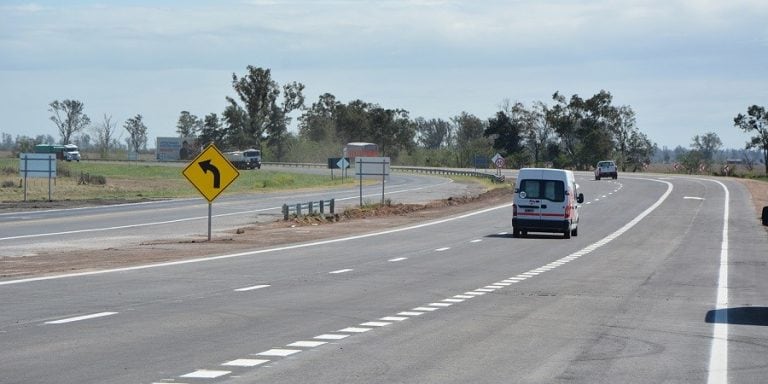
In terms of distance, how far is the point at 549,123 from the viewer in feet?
531

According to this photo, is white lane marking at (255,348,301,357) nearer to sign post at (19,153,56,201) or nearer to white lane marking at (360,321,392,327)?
white lane marking at (360,321,392,327)

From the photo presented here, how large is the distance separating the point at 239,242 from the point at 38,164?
1251 inches

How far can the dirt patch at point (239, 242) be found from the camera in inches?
926

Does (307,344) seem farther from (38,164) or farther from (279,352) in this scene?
(38,164)

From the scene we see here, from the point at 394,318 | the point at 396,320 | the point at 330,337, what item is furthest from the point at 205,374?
the point at 394,318

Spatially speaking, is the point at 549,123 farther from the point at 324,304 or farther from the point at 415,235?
the point at 324,304

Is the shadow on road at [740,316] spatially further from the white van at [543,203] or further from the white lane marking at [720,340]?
the white van at [543,203]

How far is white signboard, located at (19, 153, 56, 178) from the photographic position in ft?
196

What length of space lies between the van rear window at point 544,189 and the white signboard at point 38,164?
103ft

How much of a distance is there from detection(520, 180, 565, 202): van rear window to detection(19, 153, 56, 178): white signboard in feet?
103

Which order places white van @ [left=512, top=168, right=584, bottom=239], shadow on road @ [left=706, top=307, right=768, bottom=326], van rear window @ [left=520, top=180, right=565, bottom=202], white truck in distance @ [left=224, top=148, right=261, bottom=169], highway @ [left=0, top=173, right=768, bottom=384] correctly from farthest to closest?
1. white truck in distance @ [left=224, top=148, right=261, bottom=169]
2. van rear window @ [left=520, top=180, right=565, bottom=202]
3. white van @ [left=512, top=168, right=584, bottom=239]
4. shadow on road @ [left=706, top=307, right=768, bottom=326]
5. highway @ [left=0, top=173, right=768, bottom=384]

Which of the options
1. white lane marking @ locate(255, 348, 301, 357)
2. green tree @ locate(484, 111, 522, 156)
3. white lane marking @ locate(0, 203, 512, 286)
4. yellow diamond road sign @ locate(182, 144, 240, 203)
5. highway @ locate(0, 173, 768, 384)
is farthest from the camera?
green tree @ locate(484, 111, 522, 156)

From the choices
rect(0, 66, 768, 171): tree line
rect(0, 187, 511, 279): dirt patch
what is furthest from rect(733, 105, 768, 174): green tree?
rect(0, 187, 511, 279): dirt patch

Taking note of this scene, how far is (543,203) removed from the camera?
117 ft
